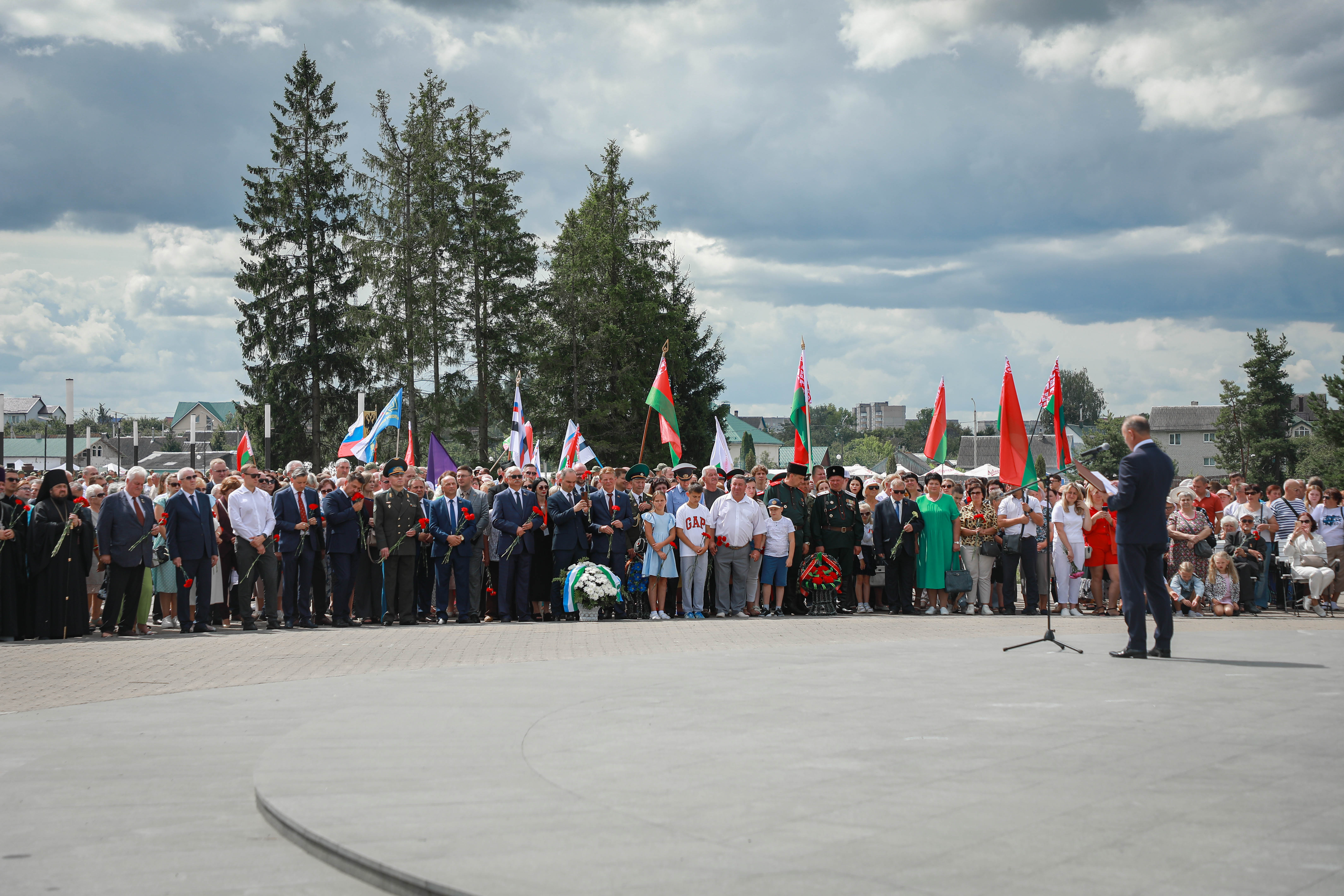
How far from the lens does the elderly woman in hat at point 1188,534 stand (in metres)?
16.7

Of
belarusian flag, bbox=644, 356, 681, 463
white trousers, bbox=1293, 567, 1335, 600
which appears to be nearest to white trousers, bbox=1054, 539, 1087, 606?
white trousers, bbox=1293, 567, 1335, 600

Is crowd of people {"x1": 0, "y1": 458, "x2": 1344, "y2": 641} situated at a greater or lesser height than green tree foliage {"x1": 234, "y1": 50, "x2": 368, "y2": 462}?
lesser

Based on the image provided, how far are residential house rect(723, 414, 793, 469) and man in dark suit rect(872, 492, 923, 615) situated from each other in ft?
389

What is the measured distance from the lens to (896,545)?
16.7m

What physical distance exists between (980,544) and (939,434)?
778 cm

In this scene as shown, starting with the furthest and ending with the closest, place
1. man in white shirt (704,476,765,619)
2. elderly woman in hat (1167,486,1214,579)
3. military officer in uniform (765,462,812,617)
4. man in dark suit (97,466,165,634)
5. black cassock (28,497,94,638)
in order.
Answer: military officer in uniform (765,462,812,617)
elderly woman in hat (1167,486,1214,579)
man in white shirt (704,476,765,619)
man in dark suit (97,466,165,634)
black cassock (28,497,94,638)

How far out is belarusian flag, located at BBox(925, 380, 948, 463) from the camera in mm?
23734

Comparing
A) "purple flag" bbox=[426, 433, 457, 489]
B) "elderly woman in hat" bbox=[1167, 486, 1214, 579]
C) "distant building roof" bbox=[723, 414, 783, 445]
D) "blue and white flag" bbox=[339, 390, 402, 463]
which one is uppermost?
"distant building roof" bbox=[723, 414, 783, 445]

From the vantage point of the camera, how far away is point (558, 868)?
4223mm

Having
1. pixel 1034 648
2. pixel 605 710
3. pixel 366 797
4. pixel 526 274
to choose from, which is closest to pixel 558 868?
pixel 366 797

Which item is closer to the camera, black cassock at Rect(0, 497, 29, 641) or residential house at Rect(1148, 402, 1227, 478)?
black cassock at Rect(0, 497, 29, 641)

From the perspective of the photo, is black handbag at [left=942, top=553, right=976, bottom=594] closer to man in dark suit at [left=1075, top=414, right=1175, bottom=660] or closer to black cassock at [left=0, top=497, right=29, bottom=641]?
man in dark suit at [left=1075, top=414, right=1175, bottom=660]

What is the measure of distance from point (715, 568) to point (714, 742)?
32.6 ft

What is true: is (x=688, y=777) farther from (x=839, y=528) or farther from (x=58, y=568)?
(x=839, y=528)
